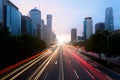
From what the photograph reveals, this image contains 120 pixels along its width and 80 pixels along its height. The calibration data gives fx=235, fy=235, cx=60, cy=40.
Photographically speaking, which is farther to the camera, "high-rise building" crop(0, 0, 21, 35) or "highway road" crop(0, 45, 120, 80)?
"high-rise building" crop(0, 0, 21, 35)

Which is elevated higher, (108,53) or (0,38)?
(0,38)

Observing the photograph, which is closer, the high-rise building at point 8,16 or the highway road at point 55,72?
the highway road at point 55,72

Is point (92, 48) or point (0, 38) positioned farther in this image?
point (92, 48)

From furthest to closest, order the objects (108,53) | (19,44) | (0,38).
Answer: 1. (19,44)
2. (108,53)
3. (0,38)

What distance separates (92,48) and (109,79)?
1437 inches

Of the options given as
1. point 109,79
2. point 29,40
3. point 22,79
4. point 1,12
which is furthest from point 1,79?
point 1,12

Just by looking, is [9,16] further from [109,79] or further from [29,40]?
[109,79]

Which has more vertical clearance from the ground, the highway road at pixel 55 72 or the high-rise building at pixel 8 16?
the high-rise building at pixel 8 16

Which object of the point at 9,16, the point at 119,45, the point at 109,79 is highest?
the point at 9,16

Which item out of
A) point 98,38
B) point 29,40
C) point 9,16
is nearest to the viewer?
point 98,38

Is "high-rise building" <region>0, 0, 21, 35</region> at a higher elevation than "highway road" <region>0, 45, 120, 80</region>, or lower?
higher

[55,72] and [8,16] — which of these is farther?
[8,16]

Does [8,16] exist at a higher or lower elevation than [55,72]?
higher

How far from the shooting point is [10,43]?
5406 cm
